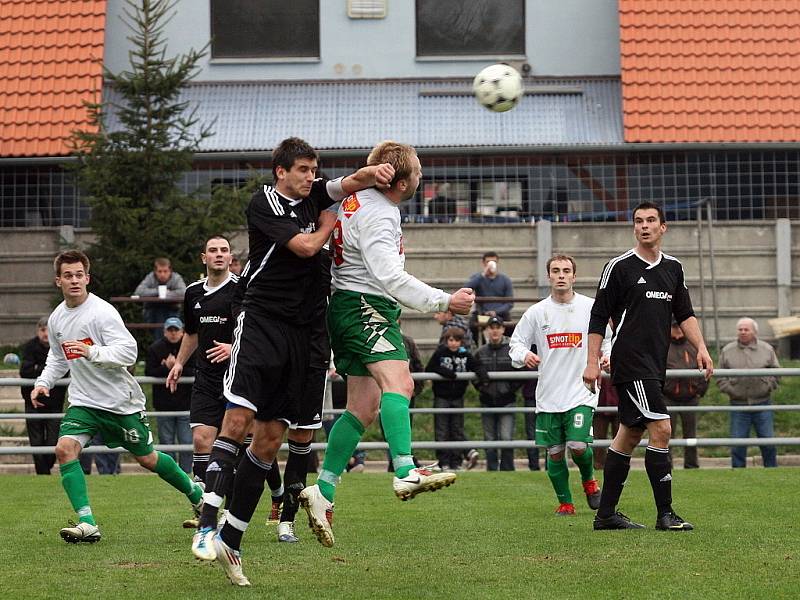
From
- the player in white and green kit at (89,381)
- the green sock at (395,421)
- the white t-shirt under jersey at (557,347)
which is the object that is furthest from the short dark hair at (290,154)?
the white t-shirt under jersey at (557,347)

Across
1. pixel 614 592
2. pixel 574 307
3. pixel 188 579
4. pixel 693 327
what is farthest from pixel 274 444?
pixel 574 307

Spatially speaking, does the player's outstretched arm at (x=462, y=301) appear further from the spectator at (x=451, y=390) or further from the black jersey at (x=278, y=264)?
the spectator at (x=451, y=390)

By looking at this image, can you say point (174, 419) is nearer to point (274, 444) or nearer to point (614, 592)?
point (274, 444)

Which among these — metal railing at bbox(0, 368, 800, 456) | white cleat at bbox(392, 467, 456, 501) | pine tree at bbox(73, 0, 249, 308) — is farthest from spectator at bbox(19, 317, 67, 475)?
white cleat at bbox(392, 467, 456, 501)

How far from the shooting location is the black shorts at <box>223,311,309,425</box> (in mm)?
7086

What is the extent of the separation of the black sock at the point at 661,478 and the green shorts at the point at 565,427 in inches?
74.5

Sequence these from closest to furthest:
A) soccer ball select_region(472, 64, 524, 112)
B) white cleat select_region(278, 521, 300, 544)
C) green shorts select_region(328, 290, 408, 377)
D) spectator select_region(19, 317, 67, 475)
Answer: green shorts select_region(328, 290, 408, 377), white cleat select_region(278, 521, 300, 544), soccer ball select_region(472, 64, 524, 112), spectator select_region(19, 317, 67, 475)

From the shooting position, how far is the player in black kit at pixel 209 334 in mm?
10477

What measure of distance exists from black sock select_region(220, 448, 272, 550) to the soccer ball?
7360 millimetres

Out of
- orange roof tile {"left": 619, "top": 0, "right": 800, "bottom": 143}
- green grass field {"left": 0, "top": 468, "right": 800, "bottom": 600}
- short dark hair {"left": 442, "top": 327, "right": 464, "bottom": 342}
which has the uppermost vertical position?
orange roof tile {"left": 619, "top": 0, "right": 800, "bottom": 143}

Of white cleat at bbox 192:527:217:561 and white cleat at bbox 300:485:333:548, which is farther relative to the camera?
white cleat at bbox 300:485:333:548

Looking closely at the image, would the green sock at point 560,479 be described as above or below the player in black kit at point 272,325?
below

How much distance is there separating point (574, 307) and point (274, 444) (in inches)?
189

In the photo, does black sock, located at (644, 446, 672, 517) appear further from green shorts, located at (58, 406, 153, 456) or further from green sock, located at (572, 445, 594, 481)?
green shorts, located at (58, 406, 153, 456)
